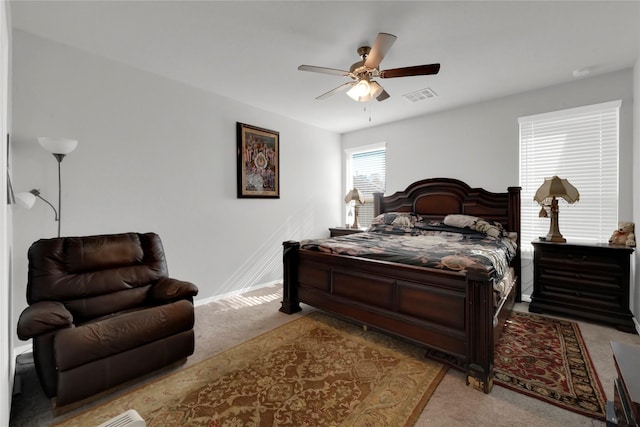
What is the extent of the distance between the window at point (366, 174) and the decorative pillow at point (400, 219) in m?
0.93

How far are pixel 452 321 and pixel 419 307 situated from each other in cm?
26

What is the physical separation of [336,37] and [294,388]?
2844 mm

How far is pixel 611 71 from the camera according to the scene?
10.4 feet

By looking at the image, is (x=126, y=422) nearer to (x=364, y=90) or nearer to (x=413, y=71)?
(x=364, y=90)

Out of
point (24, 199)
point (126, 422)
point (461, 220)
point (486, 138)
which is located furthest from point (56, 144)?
point (486, 138)

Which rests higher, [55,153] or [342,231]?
[55,153]

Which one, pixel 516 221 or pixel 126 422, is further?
pixel 516 221

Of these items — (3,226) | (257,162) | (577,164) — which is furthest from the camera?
(257,162)

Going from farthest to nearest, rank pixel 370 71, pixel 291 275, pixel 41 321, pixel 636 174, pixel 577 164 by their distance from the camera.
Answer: pixel 577 164
pixel 291 275
pixel 636 174
pixel 370 71
pixel 41 321

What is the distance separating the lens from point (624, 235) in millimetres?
2941

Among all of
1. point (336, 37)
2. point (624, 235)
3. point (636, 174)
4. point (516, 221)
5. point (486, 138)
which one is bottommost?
point (624, 235)

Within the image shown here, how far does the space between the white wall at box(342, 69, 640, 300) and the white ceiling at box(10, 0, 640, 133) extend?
214mm

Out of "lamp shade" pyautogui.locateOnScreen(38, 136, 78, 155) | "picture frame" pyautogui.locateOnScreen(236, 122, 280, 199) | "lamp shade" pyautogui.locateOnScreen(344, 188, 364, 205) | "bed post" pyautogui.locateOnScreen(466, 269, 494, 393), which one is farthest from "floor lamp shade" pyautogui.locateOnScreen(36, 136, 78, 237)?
"lamp shade" pyautogui.locateOnScreen(344, 188, 364, 205)

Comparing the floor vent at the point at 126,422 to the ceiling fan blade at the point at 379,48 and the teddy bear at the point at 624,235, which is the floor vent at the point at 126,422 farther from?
the teddy bear at the point at 624,235
